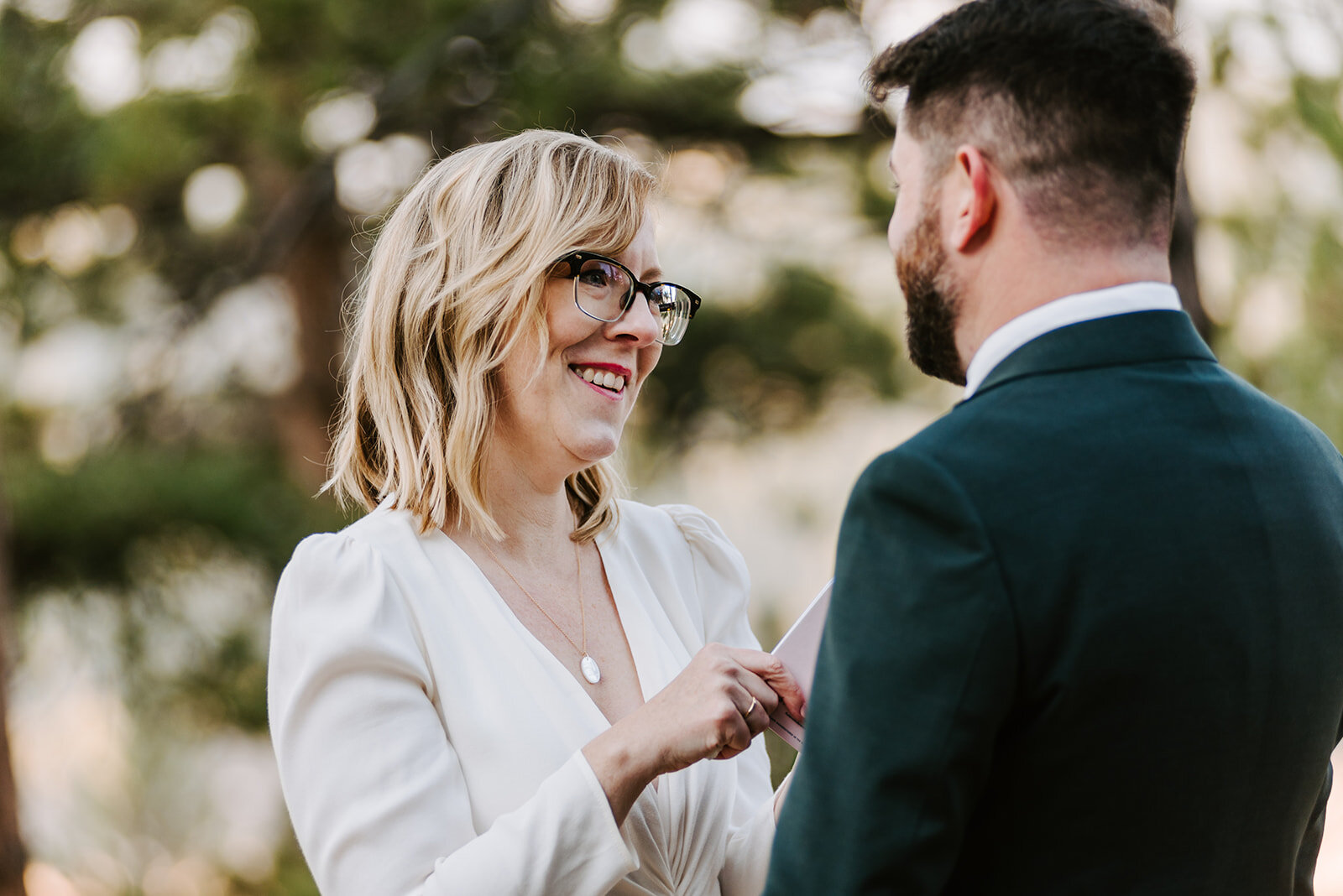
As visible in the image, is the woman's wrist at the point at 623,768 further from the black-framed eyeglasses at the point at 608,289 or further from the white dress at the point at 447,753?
the black-framed eyeglasses at the point at 608,289

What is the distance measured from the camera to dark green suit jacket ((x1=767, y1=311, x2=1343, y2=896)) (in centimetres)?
106

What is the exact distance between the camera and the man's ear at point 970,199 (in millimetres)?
1206

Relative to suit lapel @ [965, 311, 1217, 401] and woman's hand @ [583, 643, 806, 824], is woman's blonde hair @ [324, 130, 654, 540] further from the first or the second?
suit lapel @ [965, 311, 1217, 401]

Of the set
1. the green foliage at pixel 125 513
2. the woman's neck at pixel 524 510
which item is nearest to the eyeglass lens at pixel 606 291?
the woman's neck at pixel 524 510

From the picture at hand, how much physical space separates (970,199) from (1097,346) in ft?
0.64

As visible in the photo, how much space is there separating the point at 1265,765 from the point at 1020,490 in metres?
0.38

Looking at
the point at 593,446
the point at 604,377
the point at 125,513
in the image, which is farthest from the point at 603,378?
the point at 125,513

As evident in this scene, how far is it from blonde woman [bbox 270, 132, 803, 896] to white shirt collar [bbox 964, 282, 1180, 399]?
560 mm

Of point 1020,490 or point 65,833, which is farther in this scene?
point 65,833

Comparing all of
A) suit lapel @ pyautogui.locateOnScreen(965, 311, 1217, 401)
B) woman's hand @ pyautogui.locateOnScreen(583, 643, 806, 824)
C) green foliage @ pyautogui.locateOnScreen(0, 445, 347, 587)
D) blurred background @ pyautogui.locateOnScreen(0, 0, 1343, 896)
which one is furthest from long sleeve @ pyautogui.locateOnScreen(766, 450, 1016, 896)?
green foliage @ pyautogui.locateOnScreen(0, 445, 347, 587)

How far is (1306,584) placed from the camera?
1151mm

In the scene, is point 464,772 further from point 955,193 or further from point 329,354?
point 329,354

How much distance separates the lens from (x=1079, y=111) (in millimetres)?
1189

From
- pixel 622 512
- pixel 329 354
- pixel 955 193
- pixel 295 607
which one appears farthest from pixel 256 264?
pixel 955 193
